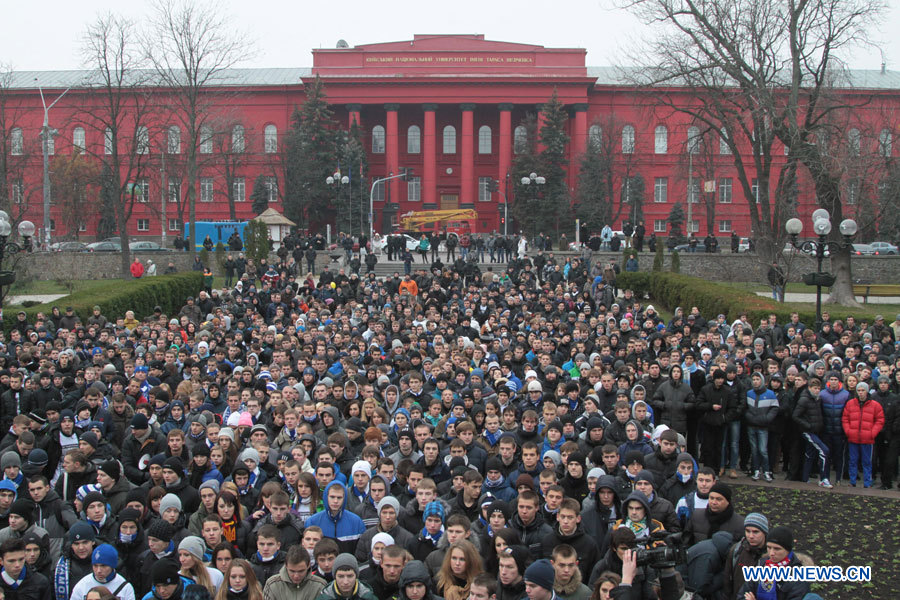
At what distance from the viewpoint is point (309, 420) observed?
33.7 ft

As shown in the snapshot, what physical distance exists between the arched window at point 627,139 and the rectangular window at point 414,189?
16527 millimetres

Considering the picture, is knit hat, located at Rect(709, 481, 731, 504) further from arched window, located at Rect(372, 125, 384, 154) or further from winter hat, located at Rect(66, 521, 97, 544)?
arched window, located at Rect(372, 125, 384, 154)

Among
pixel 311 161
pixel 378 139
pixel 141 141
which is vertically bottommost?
pixel 141 141

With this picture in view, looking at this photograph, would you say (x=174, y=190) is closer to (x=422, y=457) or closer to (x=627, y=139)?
(x=627, y=139)

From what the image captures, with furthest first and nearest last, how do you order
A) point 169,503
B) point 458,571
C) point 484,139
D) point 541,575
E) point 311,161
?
1. point 484,139
2. point 311,161
3. point 169,503
4. point 458,571
5. point 541,575

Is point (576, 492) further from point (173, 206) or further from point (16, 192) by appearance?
point (173, 206)

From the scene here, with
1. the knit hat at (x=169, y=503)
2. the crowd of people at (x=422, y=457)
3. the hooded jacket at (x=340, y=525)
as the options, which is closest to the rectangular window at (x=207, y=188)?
the crowd of people at (x=422, y=457)

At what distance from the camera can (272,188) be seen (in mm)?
63594

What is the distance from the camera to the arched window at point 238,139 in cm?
6114

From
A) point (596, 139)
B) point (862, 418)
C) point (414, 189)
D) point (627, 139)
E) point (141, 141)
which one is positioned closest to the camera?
point (862, 418)

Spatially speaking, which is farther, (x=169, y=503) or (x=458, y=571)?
(x=169, y=503)

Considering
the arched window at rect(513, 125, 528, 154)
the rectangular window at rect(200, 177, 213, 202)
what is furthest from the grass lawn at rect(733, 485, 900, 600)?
the rectangular window at rect(200, 177, 213, 202)

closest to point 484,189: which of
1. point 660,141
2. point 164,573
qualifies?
point 660,141

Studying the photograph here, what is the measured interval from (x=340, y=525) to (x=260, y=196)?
54.8 meters
